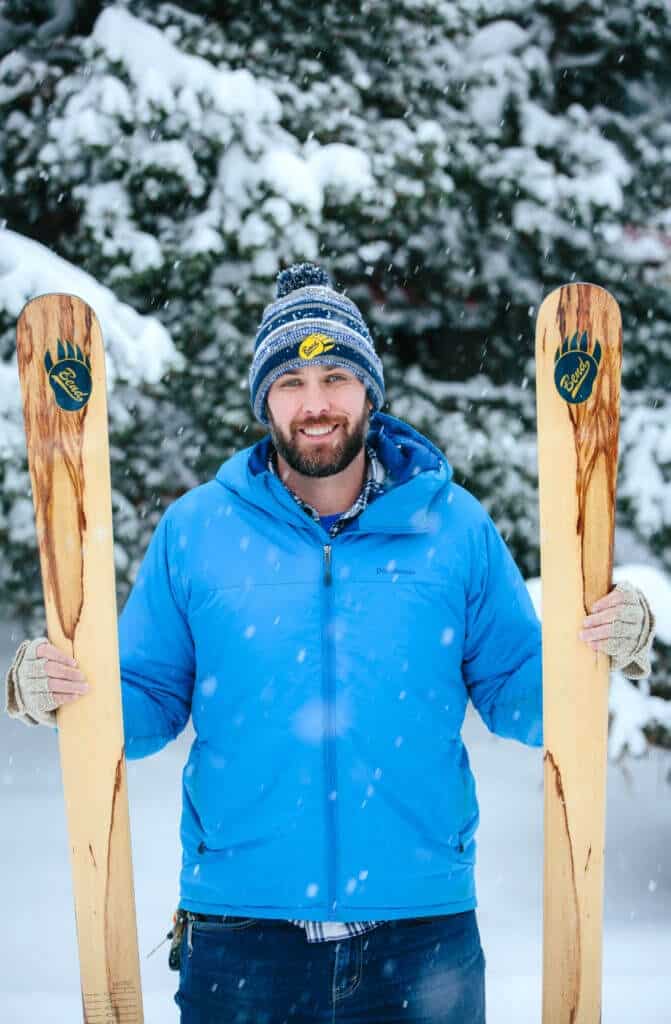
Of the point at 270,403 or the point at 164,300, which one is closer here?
the point at 270,403

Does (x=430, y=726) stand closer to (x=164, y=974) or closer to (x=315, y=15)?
(x=164, y=974)

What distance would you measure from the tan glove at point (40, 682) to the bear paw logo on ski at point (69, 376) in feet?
1.48

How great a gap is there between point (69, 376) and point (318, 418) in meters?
0.48

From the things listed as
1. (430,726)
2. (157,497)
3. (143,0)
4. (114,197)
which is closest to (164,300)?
(114,197)

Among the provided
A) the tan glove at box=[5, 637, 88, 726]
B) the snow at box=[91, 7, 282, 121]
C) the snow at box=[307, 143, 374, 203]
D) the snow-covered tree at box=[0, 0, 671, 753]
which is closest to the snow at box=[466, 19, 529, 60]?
the snow-covered tree at box=[0, 0, 671, 753]

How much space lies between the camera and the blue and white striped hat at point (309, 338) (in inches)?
87.3

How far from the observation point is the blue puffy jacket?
199 cm

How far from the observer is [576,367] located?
2.10 meters

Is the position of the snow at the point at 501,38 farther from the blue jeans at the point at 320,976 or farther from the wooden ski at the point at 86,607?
the blue jeans at the point at 320,976

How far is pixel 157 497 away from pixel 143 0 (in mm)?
2899

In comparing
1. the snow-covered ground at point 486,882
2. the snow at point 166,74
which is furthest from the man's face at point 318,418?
the snow at point 166,74

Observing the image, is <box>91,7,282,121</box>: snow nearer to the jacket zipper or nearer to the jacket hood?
the jacket hood

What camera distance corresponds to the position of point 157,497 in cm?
663

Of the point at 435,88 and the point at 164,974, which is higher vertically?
the point at 435,88
